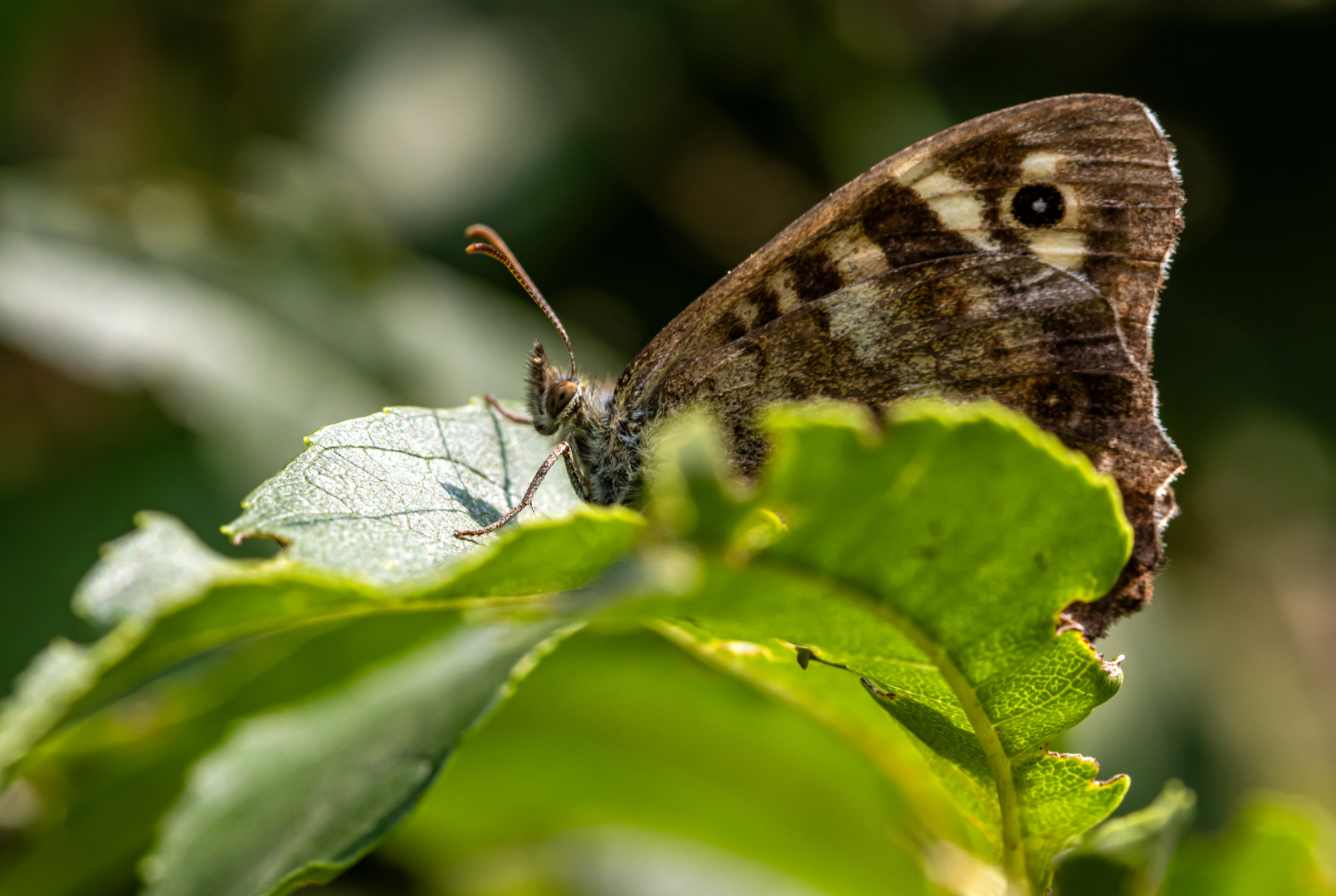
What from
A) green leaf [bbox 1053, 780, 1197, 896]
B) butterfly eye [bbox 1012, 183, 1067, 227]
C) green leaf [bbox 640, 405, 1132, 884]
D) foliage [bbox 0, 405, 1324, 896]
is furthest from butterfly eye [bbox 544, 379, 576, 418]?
green leaf [bbox 1053, 780, 1197, 896]

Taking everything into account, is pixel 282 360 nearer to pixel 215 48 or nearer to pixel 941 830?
pixel 215 48

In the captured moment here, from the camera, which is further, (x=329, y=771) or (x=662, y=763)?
(x=662, y=763)

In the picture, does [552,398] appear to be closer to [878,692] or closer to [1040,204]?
[1040,204]

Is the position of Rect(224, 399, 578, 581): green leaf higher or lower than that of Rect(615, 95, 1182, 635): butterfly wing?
lower

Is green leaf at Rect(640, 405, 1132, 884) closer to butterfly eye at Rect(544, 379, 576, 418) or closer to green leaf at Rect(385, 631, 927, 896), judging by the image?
green leaf at Rect(385, 631, 927, 896)

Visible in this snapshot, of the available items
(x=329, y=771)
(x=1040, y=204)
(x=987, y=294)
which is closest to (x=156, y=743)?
(x=329, y=771)

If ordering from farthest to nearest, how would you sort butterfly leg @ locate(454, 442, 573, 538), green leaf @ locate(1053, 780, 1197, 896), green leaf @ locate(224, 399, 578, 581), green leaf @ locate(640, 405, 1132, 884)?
butterfly leg @ locate(454, 442, 573, 538) < green leaf @ locate(1053, 780, 1197, 896) < green leaf @ locate(224, 399, 578, 581) < green leaf @ locate(640, 405, 1132, 884)
